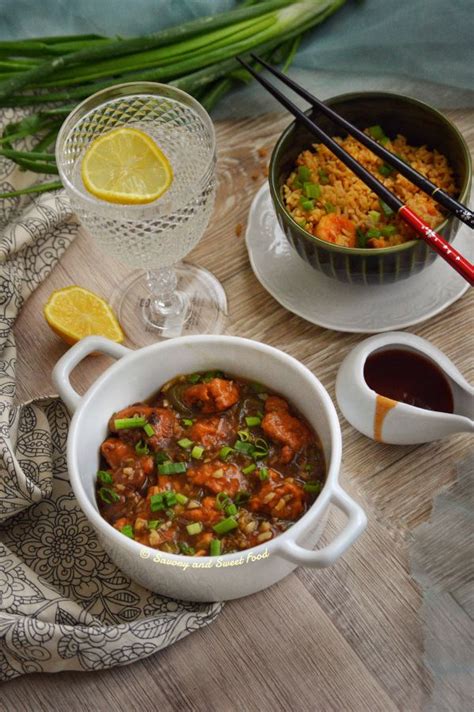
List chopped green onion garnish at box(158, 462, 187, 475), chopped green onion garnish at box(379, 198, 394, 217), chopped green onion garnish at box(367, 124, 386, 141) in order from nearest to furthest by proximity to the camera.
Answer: chopped green onion garnish at box(158, 462, 187, 475) < chopped green onion garnish at box(379, 198, 394, 217) < chopped green onion garnish at box(367, 124, 386, 141)

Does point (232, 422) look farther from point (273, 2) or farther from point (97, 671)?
point (273, 2)

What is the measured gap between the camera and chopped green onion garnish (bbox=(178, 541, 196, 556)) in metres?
1.48

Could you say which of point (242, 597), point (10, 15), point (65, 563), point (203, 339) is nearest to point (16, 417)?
point (65, 563)

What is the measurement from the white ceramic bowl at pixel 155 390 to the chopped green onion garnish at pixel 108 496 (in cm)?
2

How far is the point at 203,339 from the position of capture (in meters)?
1.63

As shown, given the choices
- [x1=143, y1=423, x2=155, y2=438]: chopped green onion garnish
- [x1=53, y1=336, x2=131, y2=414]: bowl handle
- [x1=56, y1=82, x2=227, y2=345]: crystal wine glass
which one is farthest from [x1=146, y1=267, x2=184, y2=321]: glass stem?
[x1=143, y1=423, x2=155, y2=438]: chopped green onion garnish

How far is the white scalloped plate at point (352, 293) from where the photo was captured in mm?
1906

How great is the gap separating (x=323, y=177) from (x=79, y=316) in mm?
640

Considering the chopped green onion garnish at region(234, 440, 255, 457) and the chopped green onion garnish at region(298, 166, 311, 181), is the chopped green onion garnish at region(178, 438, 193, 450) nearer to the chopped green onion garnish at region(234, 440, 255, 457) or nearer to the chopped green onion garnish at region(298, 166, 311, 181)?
the chopped green onion garnish at region(234, 440, 255, 457)

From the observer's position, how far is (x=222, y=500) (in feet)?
4.99

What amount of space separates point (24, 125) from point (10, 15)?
0.40 meters

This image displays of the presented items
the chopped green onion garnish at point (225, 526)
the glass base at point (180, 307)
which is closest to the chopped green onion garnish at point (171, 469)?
the chopped green onion garnish at point (225, 526)

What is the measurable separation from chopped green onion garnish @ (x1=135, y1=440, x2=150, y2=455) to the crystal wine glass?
40 cm

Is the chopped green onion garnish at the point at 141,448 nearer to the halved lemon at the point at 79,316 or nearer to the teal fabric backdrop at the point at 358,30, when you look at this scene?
the halved lemon at the point at 79,316
